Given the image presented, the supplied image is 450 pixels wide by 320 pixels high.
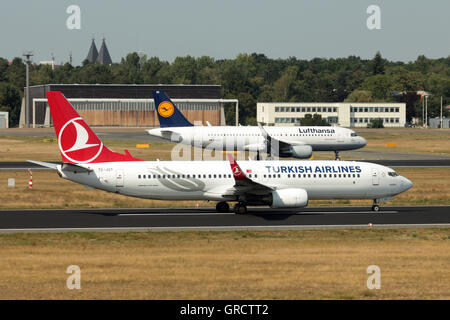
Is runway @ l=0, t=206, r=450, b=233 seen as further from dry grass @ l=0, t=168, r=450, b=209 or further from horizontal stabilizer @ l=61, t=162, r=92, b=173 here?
dry grass @ l=0, t=168, r=450, b=209

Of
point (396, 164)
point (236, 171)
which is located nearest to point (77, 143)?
point (236, 171)

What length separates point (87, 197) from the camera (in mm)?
56594

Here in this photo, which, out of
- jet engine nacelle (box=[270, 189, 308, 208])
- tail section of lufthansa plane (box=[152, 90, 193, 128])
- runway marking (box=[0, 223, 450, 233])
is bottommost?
runway marking (box=[0, 223, 450, 233])

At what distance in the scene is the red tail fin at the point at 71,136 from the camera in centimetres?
4628

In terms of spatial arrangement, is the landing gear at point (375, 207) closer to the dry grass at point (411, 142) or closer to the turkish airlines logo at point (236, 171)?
the turkish airlines logo at point (236, 171)

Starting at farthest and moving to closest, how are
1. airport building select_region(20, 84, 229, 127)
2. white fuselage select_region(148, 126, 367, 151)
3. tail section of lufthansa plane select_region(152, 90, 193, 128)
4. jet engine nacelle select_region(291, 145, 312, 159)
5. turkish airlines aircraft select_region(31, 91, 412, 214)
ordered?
airport building select_region(20, 84, 229, 127)
tail section of lufthansa plane select_region(152, 90, 193, 128)
white fuselage select_region(148, 126, 367, 151)
jet engine nacelle select_region(291, 145, 312, 159)
turkish airlines aircraft select_region(31, 91, 412, 214)

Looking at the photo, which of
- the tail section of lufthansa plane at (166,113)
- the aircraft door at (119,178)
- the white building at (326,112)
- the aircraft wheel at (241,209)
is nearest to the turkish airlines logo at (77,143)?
the aircraft door at (119,178)

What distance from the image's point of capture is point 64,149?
46594 millimetres

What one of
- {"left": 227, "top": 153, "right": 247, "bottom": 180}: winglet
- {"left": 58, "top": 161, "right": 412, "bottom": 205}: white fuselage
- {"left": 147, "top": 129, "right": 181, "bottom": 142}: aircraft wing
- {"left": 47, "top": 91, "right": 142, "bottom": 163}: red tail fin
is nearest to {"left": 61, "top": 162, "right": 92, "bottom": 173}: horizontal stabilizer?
{"left": 58, "top": 161, "right": 412, "bottom": 205}: white fuselage

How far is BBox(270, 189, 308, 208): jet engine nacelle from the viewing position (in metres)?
45.3

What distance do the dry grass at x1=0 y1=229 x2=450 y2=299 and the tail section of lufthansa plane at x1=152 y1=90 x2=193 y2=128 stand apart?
50640 millimetres

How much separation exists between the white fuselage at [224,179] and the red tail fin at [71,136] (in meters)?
0.89

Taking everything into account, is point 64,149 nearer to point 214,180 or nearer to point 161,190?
point 161,190

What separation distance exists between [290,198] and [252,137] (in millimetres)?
42409
